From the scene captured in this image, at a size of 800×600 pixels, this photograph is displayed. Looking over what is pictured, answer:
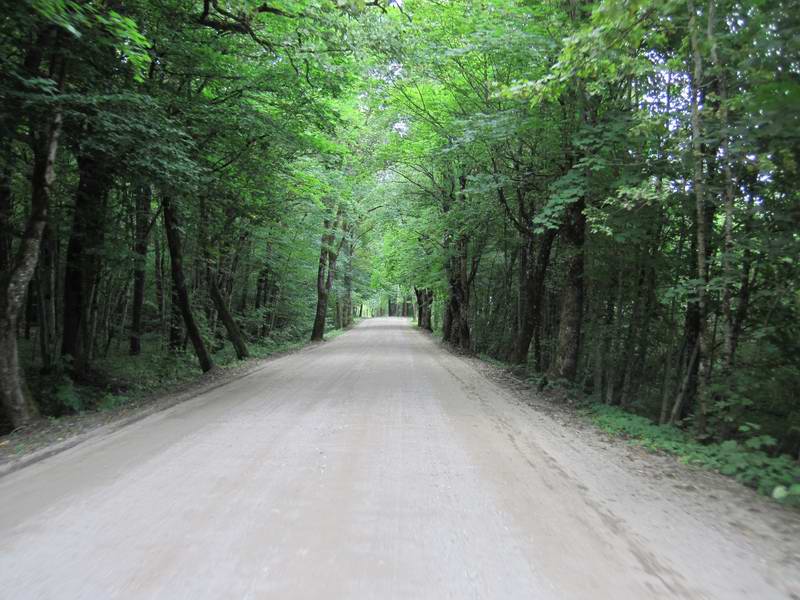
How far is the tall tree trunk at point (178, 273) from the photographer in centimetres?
1304

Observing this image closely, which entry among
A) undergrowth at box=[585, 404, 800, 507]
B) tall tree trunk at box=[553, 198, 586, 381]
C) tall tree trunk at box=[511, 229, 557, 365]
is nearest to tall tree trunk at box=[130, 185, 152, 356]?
tall tree trunk at box=[553, 198, 586, 381]

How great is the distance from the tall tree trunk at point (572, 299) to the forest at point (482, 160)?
51 millimetres

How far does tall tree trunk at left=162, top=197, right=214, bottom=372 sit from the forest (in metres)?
0.07

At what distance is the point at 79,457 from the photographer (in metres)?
5.87

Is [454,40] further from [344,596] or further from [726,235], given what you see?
[344,596]

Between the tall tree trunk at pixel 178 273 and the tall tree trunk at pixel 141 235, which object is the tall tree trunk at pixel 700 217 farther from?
the tall tree trunk at pixel 141 235

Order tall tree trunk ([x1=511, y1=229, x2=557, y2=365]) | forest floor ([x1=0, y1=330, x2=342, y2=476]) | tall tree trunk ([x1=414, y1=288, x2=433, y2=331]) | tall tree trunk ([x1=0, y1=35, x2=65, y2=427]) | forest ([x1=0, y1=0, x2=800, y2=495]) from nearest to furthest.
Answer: forest floor ([x1=0, y1=330, x2=342, y2=476])
forest ([x1=0, y1=0, x2=800, y2=495])
tall tree trunk ([x1=0, y1=35, x2=65, y2=427])
tall tree trunk ([x1=511, y1=229, x2=557, y2=365])
tall tree trunk ([x1=414, y1=288, x2=433, y2=331])

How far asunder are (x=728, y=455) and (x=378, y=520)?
14.7 feet

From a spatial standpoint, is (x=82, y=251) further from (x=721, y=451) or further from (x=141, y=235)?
(x=721, y=451)

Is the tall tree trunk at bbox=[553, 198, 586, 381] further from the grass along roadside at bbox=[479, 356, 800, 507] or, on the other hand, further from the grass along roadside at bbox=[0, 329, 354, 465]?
the grass along roadside at bbox=[0, 329, 354, 465]

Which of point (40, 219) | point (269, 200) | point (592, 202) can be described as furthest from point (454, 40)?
point (40, 219)

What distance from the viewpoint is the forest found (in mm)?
6453

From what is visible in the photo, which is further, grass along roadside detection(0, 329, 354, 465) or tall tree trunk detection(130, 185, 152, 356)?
tall tree trunk detection(130, 185, 152, 356)

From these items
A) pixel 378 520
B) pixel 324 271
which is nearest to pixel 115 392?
pixel 378 520
